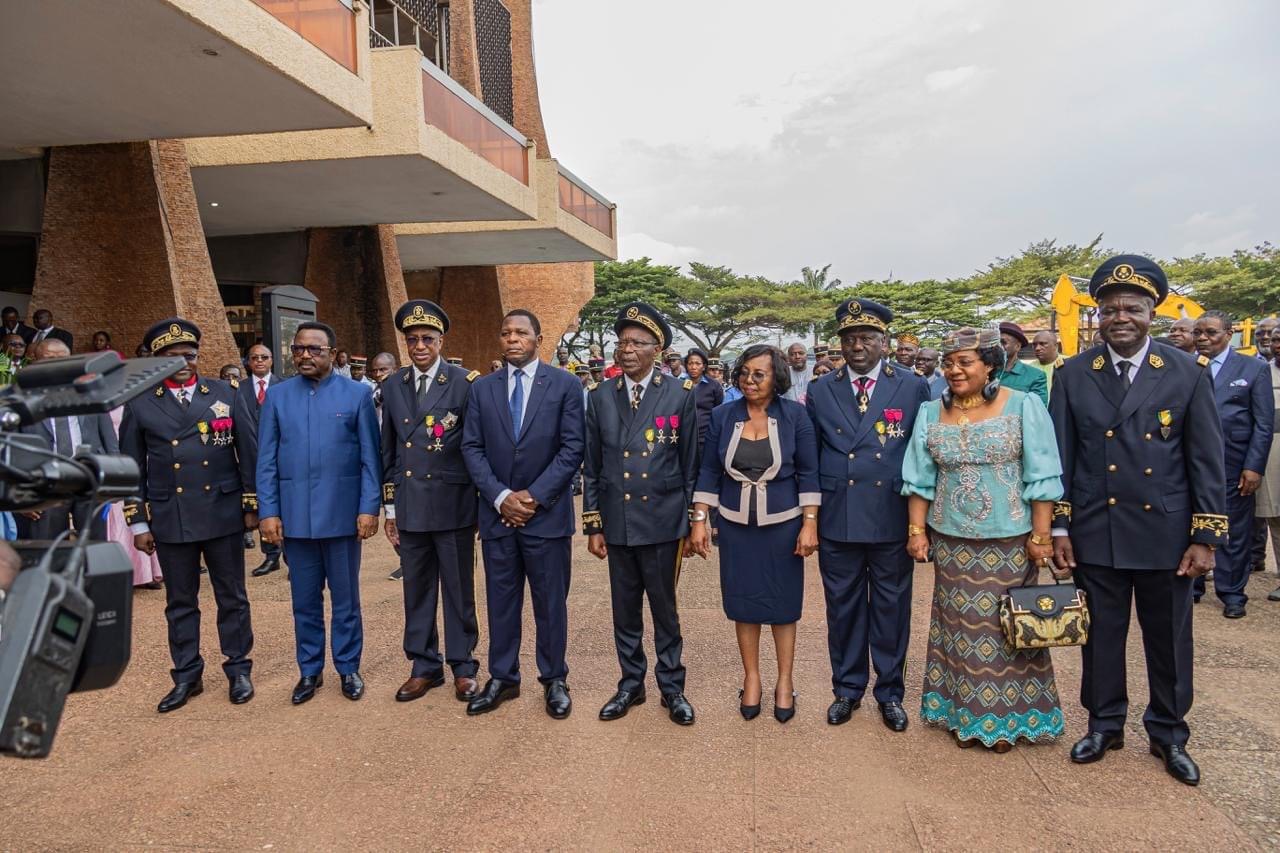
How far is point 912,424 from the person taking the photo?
401 cm

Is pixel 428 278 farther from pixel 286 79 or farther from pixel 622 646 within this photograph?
pixel 622 646

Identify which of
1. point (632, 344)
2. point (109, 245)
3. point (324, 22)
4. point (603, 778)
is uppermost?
point (324, 22)

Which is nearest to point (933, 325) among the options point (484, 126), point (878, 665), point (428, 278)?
point (428, 278)

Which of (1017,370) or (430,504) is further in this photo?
(1017,370)

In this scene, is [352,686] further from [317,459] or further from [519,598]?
[317,459]

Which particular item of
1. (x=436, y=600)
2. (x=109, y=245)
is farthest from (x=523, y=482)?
(x=109, y=245)

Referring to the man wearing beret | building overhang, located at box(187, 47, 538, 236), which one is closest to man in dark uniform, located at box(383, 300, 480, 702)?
the man wearing beret

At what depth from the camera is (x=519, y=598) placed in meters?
4.32

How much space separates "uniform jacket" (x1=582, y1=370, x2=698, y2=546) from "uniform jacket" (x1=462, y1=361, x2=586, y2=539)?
114mm

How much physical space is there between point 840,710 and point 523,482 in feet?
6.27

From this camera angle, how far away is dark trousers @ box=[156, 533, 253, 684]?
433cm

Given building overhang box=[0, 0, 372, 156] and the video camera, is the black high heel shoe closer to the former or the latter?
the video camera

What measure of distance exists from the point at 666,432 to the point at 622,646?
43.7 inches

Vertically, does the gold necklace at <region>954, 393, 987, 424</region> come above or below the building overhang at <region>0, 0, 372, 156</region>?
below
